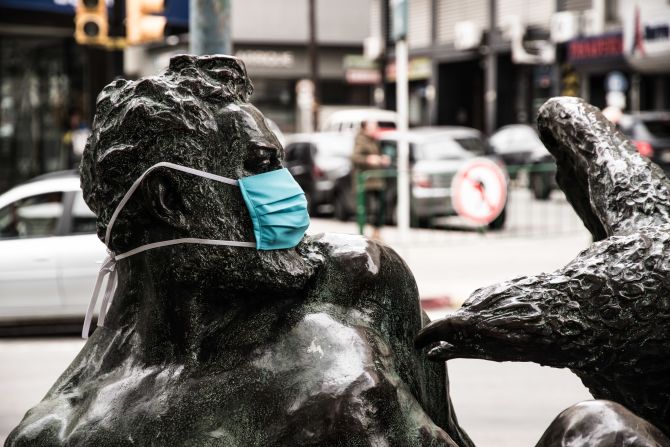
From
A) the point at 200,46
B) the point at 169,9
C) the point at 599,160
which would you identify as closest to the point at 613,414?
the point at 599,160

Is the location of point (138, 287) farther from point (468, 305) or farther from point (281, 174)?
point (468, 305)

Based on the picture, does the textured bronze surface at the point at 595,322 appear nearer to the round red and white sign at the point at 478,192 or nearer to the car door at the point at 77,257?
the car door at the point at 77,257

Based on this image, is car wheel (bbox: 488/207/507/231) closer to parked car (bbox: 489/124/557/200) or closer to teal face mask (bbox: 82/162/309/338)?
parked car (bbox: 489/124/557/200)

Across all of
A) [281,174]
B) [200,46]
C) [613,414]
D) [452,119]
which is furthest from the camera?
[452,119]

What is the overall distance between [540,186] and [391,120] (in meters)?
12.5

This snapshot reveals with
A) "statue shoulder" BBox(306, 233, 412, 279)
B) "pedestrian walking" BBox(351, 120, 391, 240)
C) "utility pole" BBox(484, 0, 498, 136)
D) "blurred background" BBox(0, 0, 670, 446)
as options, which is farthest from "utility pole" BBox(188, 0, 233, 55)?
"utility pole" BBox(484, 0, 498, 136)

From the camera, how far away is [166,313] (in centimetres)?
233

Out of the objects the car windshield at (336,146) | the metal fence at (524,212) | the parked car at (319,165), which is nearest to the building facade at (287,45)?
the car windshield at (336,146)

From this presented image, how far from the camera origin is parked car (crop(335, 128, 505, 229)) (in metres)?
17.9

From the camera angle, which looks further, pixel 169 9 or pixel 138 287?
pixel 169 9

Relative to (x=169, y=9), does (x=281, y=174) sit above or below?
below

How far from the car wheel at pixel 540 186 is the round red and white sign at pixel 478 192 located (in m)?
4.36

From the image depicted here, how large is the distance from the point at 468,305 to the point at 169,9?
17.5 meters

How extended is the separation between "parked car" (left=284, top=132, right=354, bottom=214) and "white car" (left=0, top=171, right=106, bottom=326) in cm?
1033
